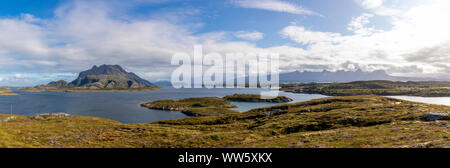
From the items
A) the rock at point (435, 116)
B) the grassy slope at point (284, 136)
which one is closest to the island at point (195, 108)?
the grassy slope at point (284, 136)

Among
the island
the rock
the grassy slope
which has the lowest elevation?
the island

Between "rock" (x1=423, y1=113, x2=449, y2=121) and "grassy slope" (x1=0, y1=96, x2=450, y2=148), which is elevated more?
"rock" (x1=423, y1=113, x2=449, y2=121)

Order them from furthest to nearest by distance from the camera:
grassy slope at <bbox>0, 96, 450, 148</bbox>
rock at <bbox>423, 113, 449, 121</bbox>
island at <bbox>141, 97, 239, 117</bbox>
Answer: island at <bbox>141, 97, 239, 117</bbox> → rock at <bbox>423, 113, 449, 121</bbox> → grassy slope at <bbox>0, 96, 450, 148</bbox>

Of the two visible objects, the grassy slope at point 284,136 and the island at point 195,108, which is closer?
the grassy slope at point 284,136

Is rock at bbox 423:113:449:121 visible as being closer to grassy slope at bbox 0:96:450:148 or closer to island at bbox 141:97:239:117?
grassy slope at bbox 0:96:450:148

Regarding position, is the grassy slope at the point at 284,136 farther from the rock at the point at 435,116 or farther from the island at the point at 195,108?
the island at the point at 195,108

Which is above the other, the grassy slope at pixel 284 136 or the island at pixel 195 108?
the grassy slope at pixel 284 136

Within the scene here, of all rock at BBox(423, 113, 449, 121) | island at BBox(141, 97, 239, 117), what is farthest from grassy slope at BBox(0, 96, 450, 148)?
island at BBox(141, 97, 239, 117)

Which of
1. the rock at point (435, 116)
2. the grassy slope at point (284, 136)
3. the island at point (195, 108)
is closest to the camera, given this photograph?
the grassy slope at point (284, 136)
